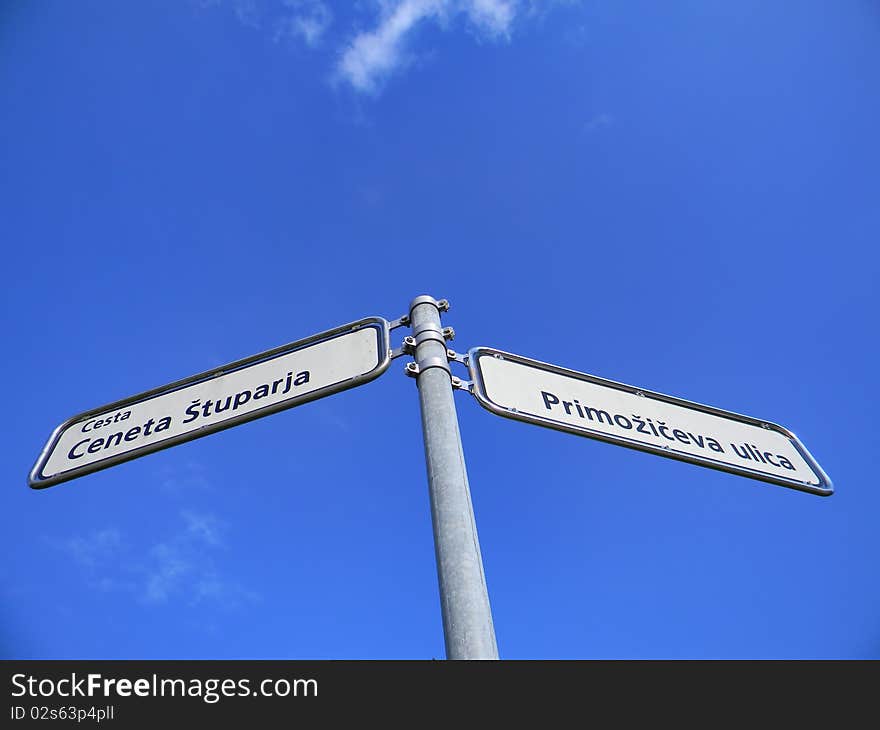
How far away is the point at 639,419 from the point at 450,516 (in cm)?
125

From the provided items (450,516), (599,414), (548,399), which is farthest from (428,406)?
(599,414)

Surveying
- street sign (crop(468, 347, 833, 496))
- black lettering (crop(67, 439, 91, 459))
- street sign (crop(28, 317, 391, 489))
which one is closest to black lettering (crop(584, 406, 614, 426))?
street sign (crop(468, 347, 833, 496))

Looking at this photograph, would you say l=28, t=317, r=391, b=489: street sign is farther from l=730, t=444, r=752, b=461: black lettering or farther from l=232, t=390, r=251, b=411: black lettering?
l=730, t=444, r=752, b=461: black lettering

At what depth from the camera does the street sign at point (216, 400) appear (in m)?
2.55

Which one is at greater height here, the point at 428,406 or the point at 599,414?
the point at 599,414

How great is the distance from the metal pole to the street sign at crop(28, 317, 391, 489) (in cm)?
21

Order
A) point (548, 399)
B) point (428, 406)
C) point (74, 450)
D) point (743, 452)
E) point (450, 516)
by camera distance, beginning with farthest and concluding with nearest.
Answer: point (743, 452) → point (74, 450) → point (548, 399) → point (428, 406) → point (450, 516)

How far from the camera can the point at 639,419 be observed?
9.18 ft

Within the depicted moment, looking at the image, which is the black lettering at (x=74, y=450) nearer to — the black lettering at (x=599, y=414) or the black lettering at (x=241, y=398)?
the black lettering at (x=241, y=398)

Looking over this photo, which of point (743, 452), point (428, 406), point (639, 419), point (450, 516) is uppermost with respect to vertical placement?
point (639, 419)

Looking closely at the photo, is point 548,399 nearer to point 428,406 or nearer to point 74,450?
point 428,406
